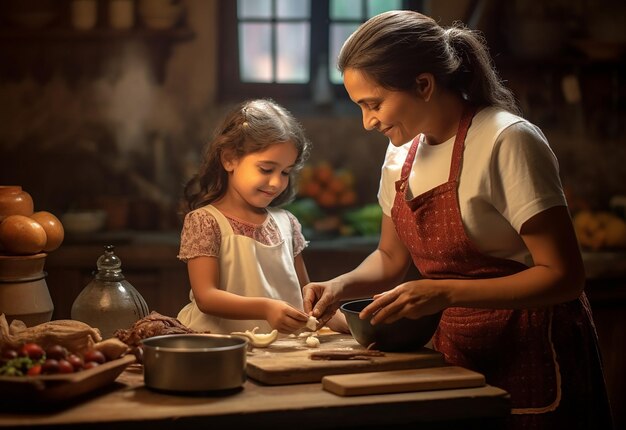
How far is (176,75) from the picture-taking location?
5242 mm

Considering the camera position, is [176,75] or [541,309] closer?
[541,309]

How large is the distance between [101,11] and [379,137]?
1.72 meters

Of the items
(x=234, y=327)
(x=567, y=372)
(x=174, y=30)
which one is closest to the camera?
(x=567, y=372)

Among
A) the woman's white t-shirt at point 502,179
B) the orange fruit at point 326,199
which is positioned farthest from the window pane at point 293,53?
the woman's white t-shirt at point 502,179

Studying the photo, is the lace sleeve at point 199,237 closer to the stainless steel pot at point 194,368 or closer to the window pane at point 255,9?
the stainless steel pot at point 194,368

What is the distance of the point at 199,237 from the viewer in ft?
8.78

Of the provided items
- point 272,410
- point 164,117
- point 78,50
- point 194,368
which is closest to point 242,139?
point 194,368

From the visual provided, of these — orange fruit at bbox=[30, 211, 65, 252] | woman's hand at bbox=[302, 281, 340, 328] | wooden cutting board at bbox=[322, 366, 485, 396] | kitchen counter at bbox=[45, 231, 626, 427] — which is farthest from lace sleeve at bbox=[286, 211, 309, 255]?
kitchen counter at bbox=[45, 231, 626, 427]

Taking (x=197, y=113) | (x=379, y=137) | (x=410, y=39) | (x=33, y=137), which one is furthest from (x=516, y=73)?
(x=410, y=39)

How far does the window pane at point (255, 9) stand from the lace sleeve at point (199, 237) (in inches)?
110

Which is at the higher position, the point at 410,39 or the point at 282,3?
the point at 282,3

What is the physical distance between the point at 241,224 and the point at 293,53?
2782 mm

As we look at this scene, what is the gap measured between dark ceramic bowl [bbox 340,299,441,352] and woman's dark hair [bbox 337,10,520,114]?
0.59m

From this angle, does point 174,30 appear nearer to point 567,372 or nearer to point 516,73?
point 516,73
